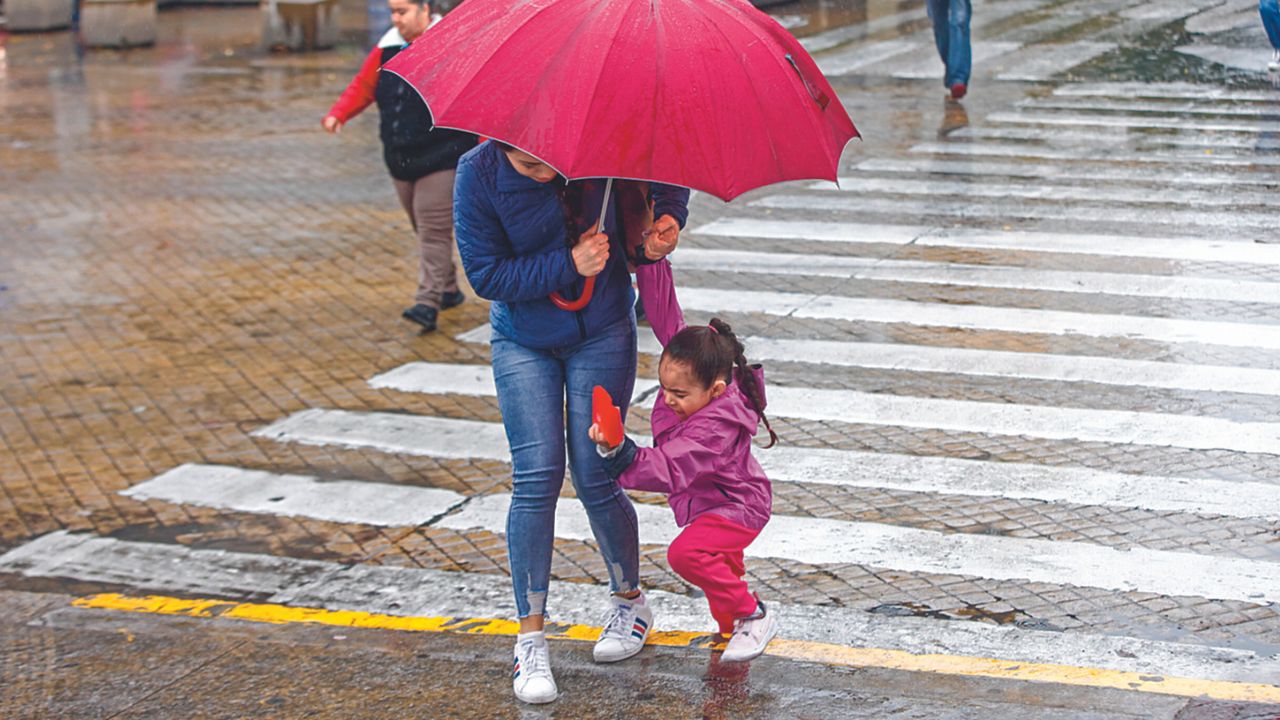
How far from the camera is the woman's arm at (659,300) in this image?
505cm

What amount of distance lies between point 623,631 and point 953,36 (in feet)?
42.5

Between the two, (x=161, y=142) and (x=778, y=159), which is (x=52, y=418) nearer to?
(x=778, y=159)

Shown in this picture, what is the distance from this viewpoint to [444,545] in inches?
261

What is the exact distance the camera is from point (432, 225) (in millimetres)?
9766

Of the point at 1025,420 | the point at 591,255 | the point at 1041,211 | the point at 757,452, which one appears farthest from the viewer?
the point at 1041,211

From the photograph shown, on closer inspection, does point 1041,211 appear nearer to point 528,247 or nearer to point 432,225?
point 432,225

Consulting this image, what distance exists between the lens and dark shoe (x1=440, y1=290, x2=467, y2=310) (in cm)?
1020

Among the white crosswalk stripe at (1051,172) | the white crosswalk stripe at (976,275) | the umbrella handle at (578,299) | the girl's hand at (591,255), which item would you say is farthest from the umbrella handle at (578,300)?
the white crosswalk stripe at (1051,172)

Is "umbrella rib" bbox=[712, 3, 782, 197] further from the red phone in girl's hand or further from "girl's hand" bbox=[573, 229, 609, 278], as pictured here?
the red phone in girl's hand

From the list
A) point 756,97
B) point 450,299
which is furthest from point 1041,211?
A: point 756,97

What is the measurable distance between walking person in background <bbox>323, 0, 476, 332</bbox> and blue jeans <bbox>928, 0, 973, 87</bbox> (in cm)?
885

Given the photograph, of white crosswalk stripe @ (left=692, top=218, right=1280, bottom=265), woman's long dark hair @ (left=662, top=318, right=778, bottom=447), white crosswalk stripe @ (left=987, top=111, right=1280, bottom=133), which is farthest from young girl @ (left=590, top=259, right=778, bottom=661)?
white crosswalk stripe @ (left=987, top=111, right=1280, bottom=133)

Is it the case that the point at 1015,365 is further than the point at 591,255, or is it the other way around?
the point at 1015,365

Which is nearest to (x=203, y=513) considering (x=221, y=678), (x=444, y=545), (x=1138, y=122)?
(x=444, y=545)
